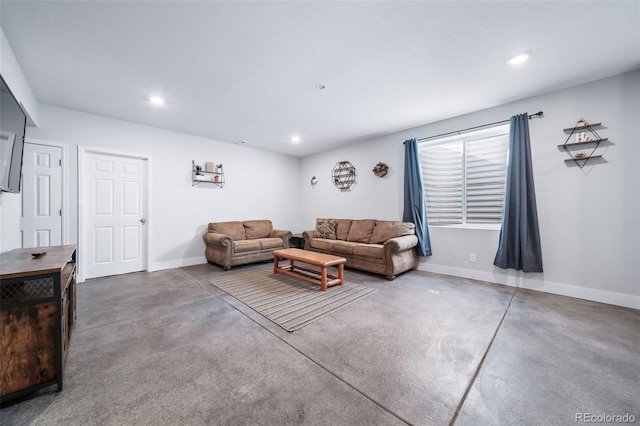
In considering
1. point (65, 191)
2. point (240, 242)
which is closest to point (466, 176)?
point (240, 242)

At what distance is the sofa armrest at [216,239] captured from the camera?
171 inches

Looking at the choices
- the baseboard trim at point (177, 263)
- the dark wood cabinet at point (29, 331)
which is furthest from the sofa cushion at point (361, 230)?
the dark wood cabinet at point (29, 331)

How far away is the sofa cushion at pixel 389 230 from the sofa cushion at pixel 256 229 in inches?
93.9

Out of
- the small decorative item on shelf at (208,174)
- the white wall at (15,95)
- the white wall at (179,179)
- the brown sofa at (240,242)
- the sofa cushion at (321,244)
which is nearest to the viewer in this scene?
the white wall at (15,95)

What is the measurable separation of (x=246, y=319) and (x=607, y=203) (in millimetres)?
4207

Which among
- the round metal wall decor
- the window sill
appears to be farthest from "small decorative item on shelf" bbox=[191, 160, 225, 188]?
the window sill

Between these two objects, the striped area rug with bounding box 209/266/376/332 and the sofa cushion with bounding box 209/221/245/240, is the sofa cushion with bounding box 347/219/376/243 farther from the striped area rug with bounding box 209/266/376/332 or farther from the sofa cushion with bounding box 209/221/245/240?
the sofa cushion with bounding box 209/221/245/240

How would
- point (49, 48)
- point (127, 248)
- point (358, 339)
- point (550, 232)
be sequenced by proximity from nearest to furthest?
point (358, 339)
point (49, 48)
point (550, 232)
point (127, 248)

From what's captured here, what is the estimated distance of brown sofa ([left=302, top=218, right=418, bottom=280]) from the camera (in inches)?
150

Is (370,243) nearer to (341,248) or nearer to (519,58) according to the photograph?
(341,248)

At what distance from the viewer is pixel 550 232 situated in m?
3.17

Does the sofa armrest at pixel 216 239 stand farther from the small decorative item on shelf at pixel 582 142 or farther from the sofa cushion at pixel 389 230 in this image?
the small decorative item on shelf at pixel 582 142

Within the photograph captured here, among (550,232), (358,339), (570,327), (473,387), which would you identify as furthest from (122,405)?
(550,232)

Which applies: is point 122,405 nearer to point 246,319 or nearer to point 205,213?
point 246,319
